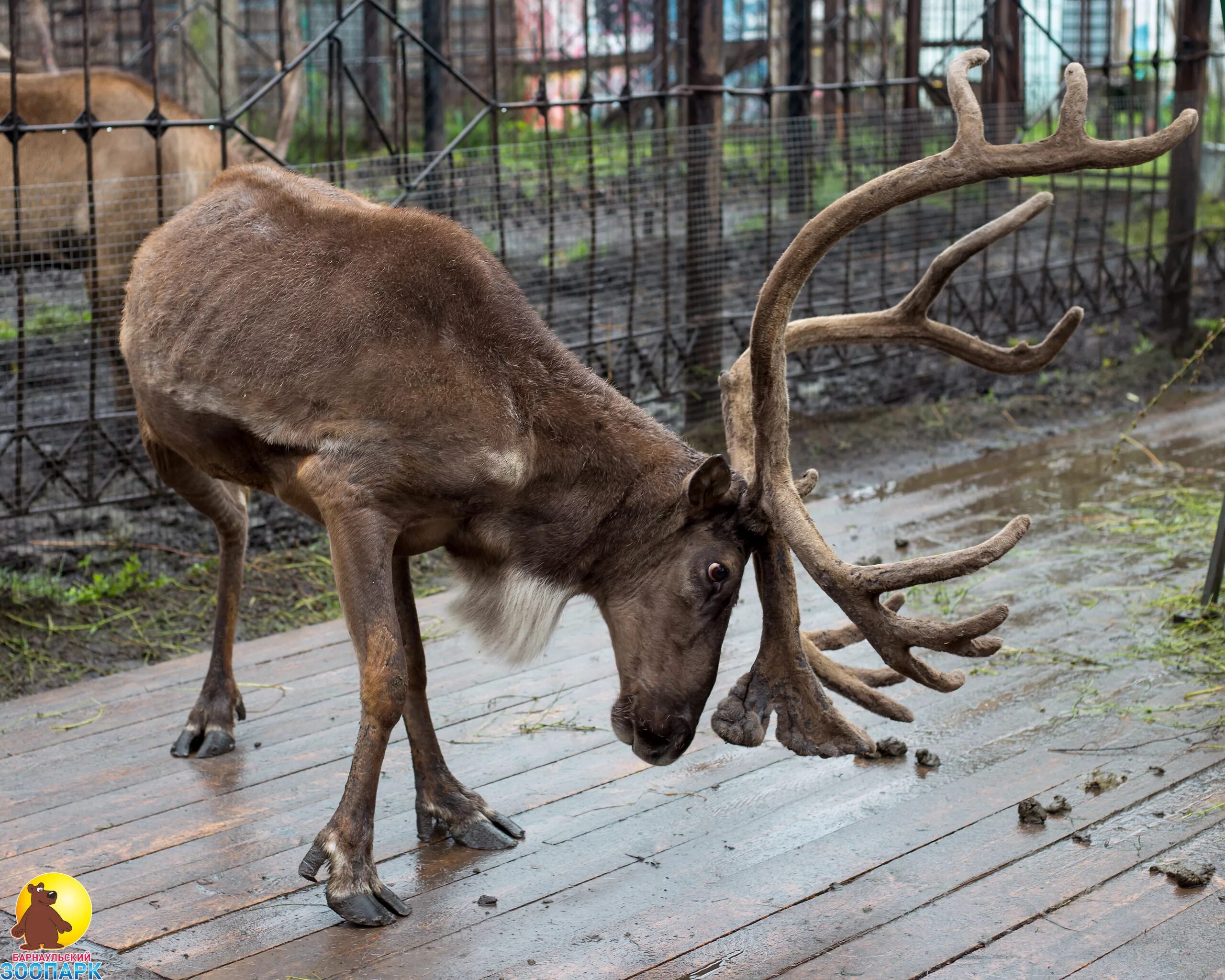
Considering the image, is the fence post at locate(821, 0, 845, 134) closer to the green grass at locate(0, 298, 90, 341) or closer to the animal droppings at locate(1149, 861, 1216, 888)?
the green grass at locate(0, 298, 90, 341)

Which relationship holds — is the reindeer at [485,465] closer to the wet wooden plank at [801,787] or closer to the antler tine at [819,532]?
the antler tine at [819,532]

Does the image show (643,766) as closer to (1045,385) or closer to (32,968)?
(32,968)

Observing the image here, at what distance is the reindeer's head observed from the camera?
3.24 metres

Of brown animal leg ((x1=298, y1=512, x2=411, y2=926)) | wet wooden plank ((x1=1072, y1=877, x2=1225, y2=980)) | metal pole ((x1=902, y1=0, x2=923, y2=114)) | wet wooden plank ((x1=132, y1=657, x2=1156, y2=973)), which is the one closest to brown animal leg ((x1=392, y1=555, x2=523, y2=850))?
wet wooden plank ((x1=132, y1=657, x2=1156, y2=973))

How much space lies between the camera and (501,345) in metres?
3.27

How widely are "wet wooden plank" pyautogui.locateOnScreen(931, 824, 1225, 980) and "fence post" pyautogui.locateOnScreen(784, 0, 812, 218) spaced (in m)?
4.80

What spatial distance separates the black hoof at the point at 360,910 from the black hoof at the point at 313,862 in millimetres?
67

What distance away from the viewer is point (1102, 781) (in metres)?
3.59

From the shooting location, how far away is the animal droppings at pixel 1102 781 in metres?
3.55

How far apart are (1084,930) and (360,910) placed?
154cm

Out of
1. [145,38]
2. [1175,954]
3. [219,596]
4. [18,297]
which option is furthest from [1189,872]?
[145,38]

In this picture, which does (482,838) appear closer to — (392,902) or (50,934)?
(392,902)

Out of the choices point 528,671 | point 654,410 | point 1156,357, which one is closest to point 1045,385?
point 1156,357

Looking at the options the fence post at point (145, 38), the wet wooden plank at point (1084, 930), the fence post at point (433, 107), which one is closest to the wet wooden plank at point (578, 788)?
the wet wooden plank at point (1084, 930)
